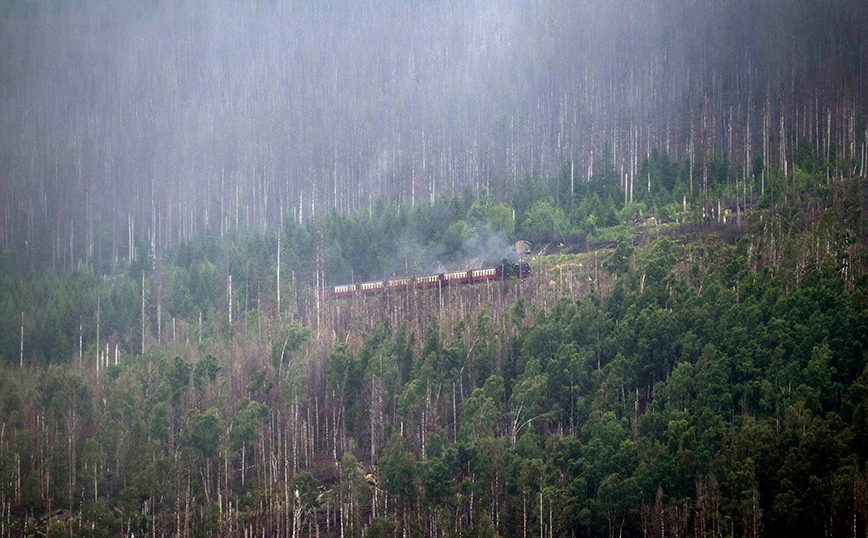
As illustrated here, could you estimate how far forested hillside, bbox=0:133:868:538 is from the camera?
5159 cm

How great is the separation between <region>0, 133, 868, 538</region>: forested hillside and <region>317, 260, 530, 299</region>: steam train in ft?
2.97

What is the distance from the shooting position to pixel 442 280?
87625 millimetres

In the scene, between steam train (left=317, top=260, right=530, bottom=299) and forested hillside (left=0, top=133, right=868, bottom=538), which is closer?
forested hillside (left=0, top=133, right=868, bottom=538)

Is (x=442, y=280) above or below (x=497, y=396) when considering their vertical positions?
above

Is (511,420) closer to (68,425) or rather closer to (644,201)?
(68,425)

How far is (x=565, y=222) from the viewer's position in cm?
9788

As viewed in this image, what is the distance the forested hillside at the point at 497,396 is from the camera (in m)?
51.6

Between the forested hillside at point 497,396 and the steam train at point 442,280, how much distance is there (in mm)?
907

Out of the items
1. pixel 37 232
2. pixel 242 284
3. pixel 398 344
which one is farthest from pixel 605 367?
pixel 37 232

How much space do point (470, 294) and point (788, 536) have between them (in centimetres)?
4240

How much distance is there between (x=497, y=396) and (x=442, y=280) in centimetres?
2558

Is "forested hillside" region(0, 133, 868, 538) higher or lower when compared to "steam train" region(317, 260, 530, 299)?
lower

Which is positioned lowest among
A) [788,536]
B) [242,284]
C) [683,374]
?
[788,536]

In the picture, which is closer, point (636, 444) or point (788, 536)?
point (788, 536)
